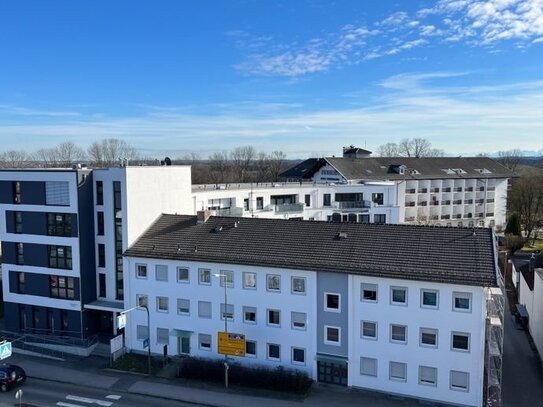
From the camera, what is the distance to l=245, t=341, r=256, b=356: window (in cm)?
3062

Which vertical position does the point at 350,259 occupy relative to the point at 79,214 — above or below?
below

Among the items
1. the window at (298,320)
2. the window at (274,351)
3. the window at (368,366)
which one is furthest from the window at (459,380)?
the window at (274,351)

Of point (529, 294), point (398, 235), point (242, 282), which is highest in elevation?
point (398, 235)

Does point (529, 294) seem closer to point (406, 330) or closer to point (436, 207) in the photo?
point (406, 330)

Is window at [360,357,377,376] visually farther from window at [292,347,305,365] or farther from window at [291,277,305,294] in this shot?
window at [291,277,305,294]

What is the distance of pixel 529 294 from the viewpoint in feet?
125

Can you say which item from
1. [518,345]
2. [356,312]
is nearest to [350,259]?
[356,312]

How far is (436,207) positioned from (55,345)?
59094mm

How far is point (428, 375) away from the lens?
26.7m

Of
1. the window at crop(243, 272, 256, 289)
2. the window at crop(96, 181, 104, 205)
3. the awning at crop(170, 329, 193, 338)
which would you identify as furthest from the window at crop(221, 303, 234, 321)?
the window at crop(96, 181, 104, 205)

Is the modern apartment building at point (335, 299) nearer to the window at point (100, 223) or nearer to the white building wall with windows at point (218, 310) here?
the white building wall with windows at point (218, 310)

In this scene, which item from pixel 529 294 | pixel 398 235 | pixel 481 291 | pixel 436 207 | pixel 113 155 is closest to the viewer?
pixel 481 291

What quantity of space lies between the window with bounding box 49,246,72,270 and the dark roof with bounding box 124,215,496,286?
16.1ft

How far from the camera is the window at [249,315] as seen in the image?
100 feet
